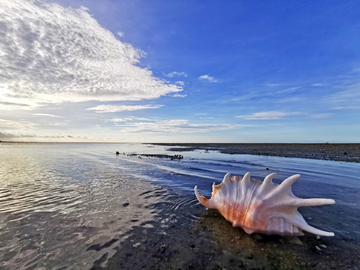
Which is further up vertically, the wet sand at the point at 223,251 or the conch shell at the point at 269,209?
the conch shell at the point at 269,209

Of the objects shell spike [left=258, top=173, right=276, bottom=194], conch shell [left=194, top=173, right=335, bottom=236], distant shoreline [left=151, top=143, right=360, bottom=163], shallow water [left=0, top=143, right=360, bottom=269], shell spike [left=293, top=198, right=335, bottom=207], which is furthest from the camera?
distant shoreline [left=151, top=143, right=360, bottom=163]

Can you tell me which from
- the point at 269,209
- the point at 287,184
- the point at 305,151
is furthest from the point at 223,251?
the point at 305,151

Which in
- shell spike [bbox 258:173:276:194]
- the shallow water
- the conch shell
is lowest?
the shallow water

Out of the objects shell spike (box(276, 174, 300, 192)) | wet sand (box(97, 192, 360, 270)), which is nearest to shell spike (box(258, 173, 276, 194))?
shell spike (box(276, 174, 300, 192))

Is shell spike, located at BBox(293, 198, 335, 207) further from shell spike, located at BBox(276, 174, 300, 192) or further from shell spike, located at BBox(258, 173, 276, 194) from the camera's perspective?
shell spike, located at BBox(258, 173, 276, 194)

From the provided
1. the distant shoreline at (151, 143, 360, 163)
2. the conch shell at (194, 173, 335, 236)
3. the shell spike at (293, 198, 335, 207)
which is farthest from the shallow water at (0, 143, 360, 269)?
the distant shoreline at (151, 143, 360, 163)

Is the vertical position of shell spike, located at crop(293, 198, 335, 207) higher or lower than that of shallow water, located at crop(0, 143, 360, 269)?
higher

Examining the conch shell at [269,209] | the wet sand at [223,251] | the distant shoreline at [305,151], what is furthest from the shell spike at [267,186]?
the distant shoreline at [305,151]

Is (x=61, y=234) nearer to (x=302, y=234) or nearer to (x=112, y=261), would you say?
(x=112, y=261)

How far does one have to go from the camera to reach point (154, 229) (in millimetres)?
3723

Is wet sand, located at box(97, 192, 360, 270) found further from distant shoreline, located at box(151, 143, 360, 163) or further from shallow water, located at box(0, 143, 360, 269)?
distant shoreline, located at box(151, 143, 360, 163)

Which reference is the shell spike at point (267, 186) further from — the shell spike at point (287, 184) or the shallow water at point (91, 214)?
the shallow water at point (91, 214)

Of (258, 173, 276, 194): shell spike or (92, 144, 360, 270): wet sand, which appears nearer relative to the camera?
(92, 144, 360, 270): wet sand

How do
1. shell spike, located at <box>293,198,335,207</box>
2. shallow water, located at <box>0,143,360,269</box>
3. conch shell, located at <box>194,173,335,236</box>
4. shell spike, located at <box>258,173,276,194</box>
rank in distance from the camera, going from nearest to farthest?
shell spike, located at <box>293,198,335,207</box> → shallow water, located at <box>0,143,360,269</box> → conch shell, located at <box>194,173,335,236</box> → shell spike, located at <box>258,173,276,194</box>
